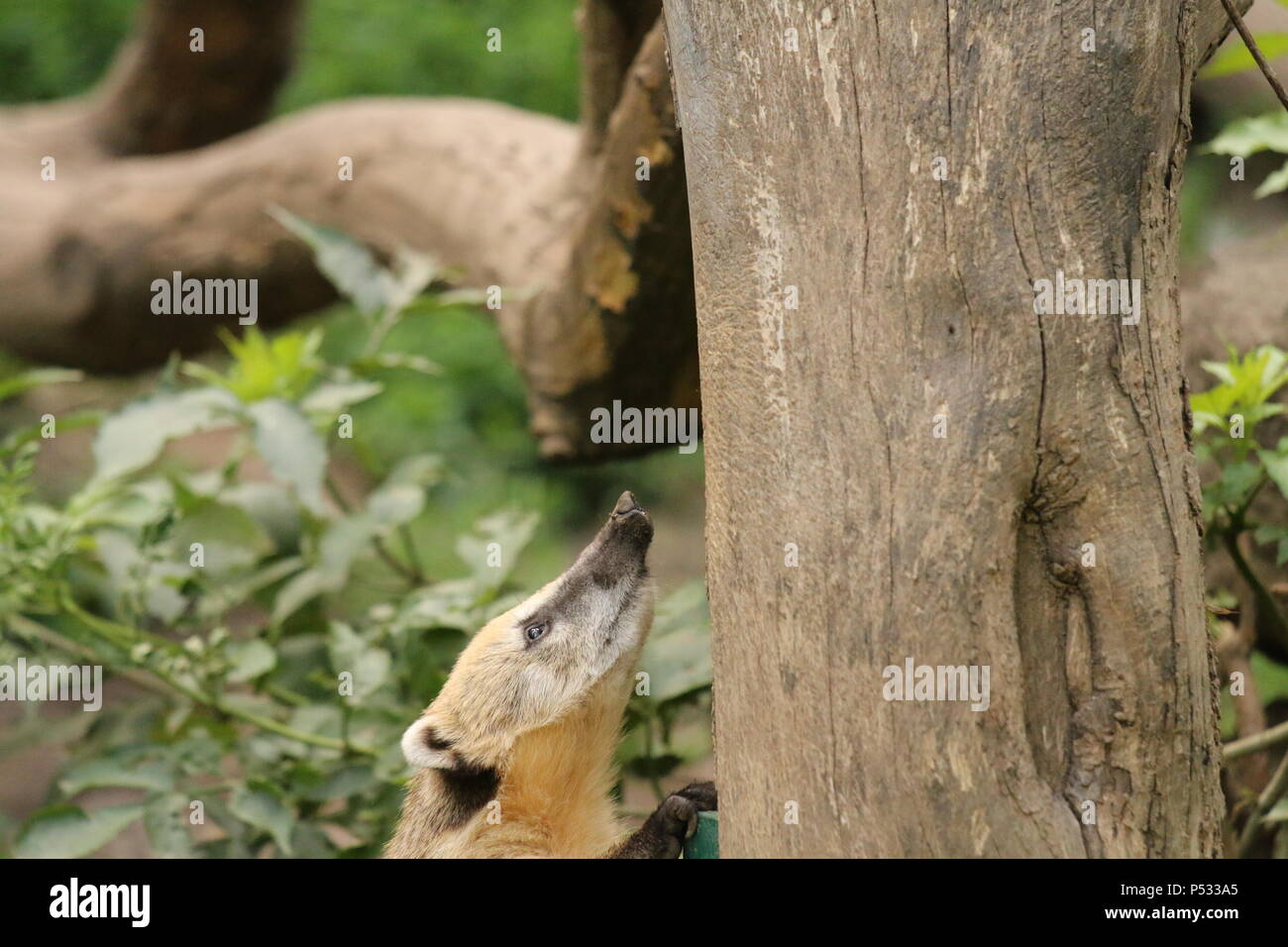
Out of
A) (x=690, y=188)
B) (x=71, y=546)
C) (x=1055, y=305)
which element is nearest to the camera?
(x=1055, y=305)

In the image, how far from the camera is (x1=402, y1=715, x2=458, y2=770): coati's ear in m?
3.04

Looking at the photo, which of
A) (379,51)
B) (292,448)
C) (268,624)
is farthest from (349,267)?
(379,51)

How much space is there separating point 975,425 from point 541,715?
153 cm

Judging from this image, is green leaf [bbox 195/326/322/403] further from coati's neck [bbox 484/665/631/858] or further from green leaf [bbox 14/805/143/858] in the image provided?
coati's neck [bbox 484/665/631/858]

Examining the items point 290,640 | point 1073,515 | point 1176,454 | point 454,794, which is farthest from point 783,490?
point 290,640

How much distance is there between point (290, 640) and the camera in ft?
14.3

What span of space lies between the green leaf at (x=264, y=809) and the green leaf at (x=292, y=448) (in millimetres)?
859

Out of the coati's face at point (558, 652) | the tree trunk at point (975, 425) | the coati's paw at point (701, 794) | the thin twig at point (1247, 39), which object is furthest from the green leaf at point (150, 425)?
the thin twig at point (1247, 39)

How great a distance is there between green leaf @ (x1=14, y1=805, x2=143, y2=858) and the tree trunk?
226 centimetres

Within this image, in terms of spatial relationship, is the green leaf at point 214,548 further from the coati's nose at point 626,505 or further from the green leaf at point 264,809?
the coati's nose at point 626,505

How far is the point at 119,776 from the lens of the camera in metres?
3.61

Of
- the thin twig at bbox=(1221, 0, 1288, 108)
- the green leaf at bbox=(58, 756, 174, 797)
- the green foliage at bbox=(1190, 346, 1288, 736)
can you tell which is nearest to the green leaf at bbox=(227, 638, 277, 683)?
the green leaf at bbox=(58, 756, 174, 797)
